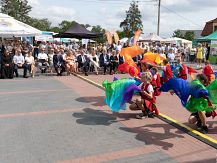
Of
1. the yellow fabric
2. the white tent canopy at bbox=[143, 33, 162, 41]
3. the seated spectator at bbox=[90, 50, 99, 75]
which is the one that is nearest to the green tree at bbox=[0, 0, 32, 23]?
the white tent canopy at bbox=[143, 33, 162, 41]

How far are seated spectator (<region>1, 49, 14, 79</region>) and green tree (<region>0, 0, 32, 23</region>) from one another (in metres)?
80.5

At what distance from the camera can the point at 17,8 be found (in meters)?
94.1

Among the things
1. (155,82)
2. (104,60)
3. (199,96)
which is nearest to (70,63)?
(104,60)

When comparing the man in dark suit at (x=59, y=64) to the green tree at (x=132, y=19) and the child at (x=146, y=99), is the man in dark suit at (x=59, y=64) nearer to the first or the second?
the child at (x=146, y=99)

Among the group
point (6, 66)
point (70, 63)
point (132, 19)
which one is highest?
point (132, 19)

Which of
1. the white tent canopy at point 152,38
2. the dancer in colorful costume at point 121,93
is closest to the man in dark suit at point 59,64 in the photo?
the dancer in colorful costume at point 121,93

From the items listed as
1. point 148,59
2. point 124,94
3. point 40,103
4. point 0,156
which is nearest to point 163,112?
point 124,94

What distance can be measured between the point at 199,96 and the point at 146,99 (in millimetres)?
1667

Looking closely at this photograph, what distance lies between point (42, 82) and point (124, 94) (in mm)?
7396

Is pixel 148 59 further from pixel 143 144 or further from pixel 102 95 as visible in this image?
pixel 143 144

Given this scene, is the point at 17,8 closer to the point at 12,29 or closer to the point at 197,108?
the point at 12,29

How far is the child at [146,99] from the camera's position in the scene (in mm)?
8117

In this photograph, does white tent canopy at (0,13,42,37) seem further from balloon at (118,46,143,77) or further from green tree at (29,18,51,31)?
green tree at (29,18,51,31)

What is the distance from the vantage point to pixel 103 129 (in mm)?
7332
